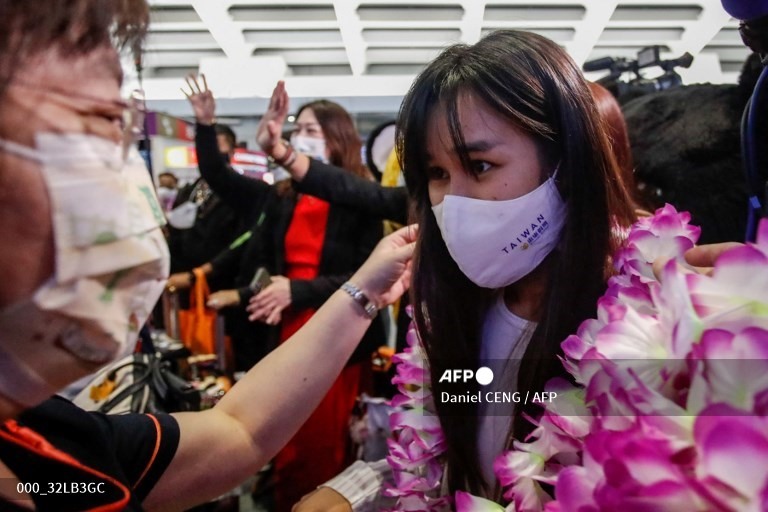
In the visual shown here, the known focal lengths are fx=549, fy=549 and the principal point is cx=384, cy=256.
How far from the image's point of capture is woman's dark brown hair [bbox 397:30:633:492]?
0.58 meters

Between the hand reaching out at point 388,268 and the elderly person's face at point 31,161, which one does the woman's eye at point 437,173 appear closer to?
the hand reaching out at point 388,268

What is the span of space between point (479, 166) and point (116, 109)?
1.19ft

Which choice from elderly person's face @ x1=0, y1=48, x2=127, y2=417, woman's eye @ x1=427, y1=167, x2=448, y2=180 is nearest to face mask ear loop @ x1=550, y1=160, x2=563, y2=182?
woman's eye @ x1=427, y1=167, x2=448, y2=180

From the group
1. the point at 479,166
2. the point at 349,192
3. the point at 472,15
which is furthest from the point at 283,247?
the point at 479,166

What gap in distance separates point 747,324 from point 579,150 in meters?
0.32

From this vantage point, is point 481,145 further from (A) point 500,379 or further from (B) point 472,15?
(B) point 472,15

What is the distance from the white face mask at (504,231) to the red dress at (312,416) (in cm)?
64

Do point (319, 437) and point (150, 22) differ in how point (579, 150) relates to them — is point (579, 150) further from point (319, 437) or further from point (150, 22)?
point (319, 437)

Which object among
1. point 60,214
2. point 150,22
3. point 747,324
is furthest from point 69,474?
point 747,324

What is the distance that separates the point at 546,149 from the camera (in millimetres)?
601

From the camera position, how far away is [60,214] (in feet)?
1.22

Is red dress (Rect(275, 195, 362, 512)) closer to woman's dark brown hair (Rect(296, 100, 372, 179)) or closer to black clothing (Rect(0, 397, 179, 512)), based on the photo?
woman's dark brown hair (Rect(296, 100, 372, 179))

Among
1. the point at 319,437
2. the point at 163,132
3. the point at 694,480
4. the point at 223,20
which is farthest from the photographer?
the point at 319,437

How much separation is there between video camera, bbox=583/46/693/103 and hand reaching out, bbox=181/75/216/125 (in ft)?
2.44
